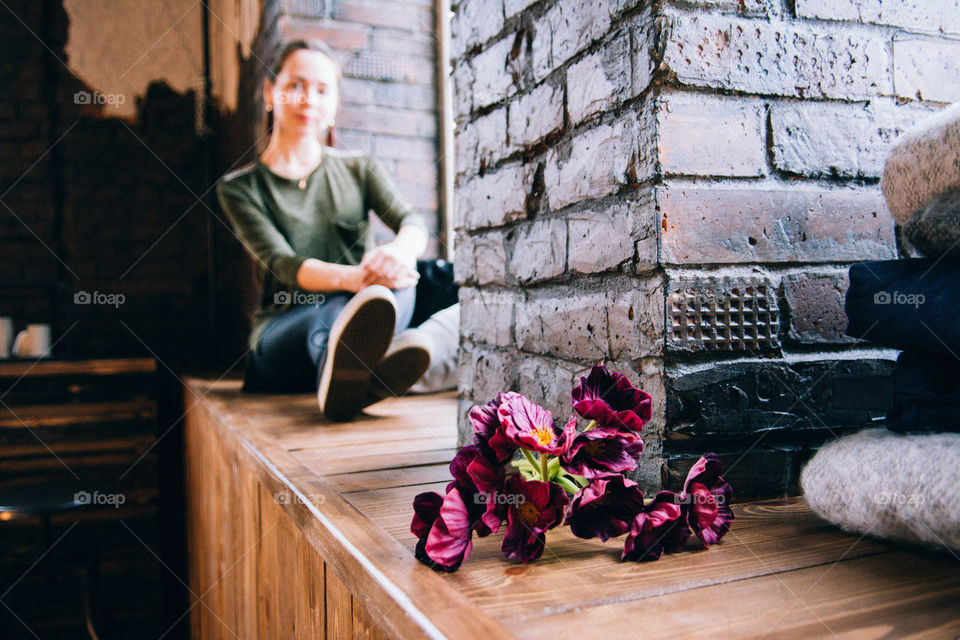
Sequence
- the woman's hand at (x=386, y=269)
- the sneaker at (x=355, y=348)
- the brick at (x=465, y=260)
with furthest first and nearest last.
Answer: the woman's hand at (x=386, y=269)
the sneaker at (x=355, y=348)
the brick at (x=465, y=260)

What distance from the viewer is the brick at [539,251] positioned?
2.80 feet

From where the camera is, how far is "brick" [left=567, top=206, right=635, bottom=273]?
0.73 metres

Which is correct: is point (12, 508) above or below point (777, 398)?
below

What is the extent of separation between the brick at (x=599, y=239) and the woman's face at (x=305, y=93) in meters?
1.45

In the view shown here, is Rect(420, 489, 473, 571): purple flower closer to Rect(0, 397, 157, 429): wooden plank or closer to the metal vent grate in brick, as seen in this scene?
the metal vent grate in brick

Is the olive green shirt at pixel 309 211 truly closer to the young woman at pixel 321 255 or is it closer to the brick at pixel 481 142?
the young woman at pixel 321 255

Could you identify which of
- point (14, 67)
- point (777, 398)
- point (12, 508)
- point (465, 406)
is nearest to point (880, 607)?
point (777, 398)

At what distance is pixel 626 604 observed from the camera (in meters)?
0.48

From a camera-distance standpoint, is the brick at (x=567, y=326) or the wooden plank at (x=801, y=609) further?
the brick at (x=567, y=326)

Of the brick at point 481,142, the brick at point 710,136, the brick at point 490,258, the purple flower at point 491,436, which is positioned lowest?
the purple flower at point 491,436

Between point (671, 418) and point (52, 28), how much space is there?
365 centimetres

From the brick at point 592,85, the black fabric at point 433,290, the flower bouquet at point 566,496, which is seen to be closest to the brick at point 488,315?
the brick at point 592,85

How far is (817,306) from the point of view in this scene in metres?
0.75

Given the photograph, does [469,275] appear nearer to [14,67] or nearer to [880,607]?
[880,607]
